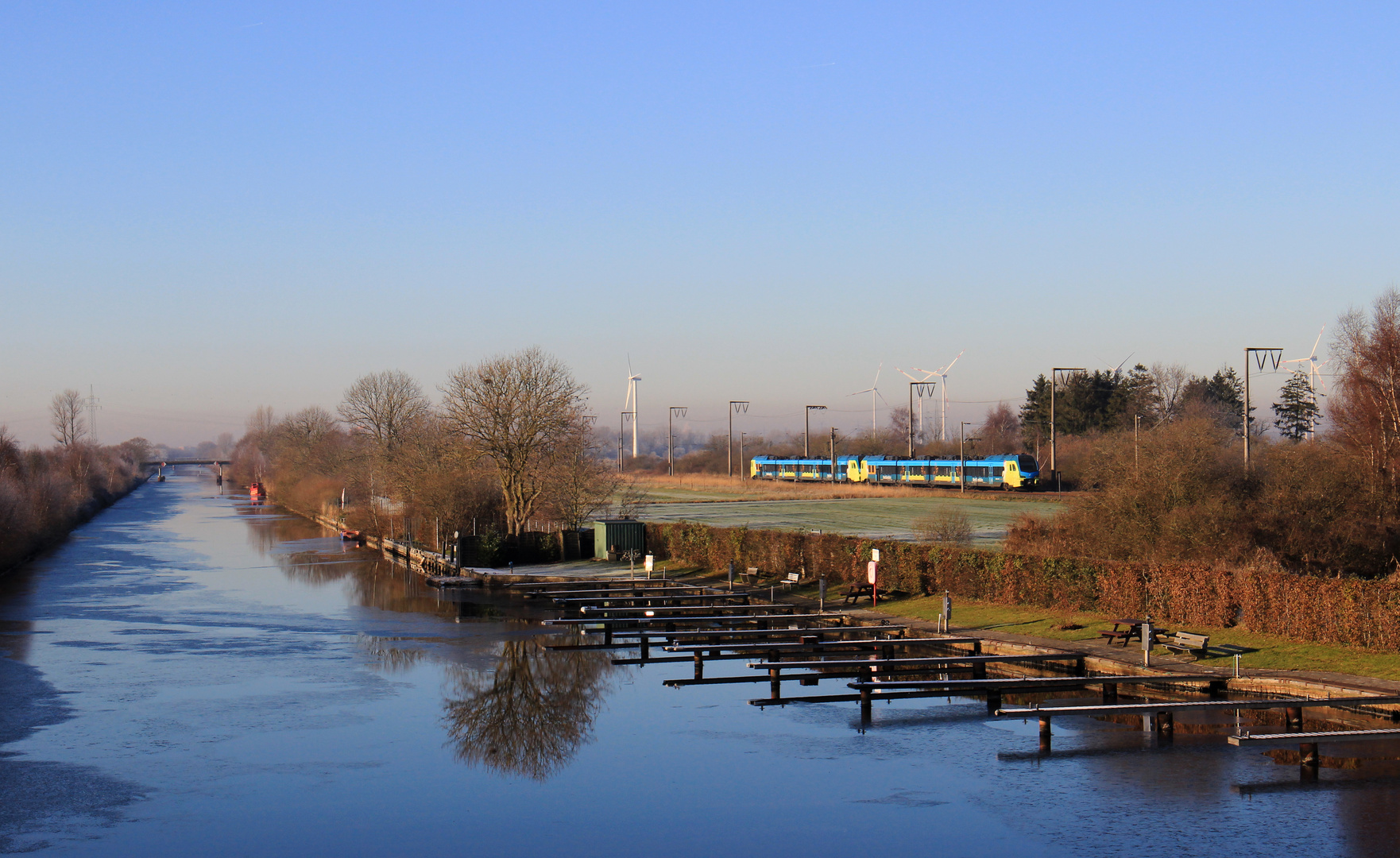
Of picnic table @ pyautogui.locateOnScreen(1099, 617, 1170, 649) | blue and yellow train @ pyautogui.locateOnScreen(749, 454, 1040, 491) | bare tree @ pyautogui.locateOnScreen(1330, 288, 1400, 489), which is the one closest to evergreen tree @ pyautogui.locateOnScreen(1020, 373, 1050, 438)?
blue and yellow train @ pyautogui.locateOnScreen(749, 454, 1040, 491)

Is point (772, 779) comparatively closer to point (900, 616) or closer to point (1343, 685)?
point (1343, 685)

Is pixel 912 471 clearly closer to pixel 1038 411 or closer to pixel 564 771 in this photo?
pixel 1038 411

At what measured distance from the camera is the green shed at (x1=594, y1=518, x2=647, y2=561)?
142 feet

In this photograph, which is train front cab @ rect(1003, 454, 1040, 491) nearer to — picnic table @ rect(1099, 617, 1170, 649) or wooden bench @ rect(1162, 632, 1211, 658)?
picnic table @ rect(1099, 617, 1170, 649)

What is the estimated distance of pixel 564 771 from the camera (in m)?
14.7

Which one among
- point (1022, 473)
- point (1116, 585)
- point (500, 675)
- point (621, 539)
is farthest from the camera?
point (1022, 473)

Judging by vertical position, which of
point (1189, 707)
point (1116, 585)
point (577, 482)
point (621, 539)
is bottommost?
point (1189, 707)

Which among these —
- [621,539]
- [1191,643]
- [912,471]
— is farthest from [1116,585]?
[912,471]

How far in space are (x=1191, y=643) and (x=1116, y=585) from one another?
4483mm

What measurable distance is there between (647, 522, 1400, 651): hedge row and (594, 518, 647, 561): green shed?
6.19 meters

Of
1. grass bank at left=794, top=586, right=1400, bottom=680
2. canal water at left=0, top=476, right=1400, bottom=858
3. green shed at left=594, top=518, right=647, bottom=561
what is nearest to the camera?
canal water at left=0, top=476, right=1400, bottom=858

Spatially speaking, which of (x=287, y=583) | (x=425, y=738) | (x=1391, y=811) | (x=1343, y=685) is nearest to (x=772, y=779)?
(x=425, y=738)

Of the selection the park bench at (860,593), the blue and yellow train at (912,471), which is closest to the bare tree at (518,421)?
the park bench at (860,593)

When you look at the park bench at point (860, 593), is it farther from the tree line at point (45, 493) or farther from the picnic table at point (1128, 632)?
the tree line at point (45, 493)
